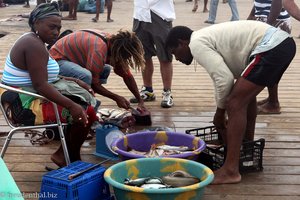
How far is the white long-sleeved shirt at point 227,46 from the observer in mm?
3502

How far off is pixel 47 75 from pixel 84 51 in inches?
33.9

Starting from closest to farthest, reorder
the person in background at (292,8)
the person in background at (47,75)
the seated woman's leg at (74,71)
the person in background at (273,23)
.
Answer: the person in background at (47,75) → the seated woman's leg at (74,71) → the person in background at (292,8) → the person in background at (273,23)

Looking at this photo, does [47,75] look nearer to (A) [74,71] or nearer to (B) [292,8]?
(A) [74,71]

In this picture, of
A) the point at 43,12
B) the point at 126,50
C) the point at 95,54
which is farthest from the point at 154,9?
the point at 43,12

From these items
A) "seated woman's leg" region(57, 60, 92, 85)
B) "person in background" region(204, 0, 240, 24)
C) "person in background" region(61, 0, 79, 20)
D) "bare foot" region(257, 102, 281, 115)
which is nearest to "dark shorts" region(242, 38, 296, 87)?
"seated woman's leg" region(57, 60, 92, 85)

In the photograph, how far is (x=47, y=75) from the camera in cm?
342

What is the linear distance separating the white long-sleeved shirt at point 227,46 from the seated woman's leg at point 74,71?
0.91 m

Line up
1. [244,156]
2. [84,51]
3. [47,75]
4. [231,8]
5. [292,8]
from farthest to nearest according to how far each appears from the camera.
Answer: [231,8]
[292,8]
[84,51]
[244,156]
[47,75]

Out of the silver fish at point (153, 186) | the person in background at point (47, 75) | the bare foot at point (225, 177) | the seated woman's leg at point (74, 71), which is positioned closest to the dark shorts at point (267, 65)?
the bare foot at point (225, 177)

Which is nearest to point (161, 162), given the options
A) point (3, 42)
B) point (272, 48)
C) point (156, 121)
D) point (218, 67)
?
point (218, 67)

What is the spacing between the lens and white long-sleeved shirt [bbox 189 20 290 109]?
3.50m

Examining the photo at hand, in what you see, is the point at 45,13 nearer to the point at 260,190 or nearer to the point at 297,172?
the point at 260,190

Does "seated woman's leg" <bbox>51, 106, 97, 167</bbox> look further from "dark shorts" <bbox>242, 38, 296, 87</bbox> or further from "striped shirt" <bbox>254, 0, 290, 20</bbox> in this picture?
"striped shirt" <bbox>254, 0, 290, 20</bbox>

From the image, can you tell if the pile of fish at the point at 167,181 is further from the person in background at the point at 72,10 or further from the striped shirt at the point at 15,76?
the person in background at the point at 72,10
